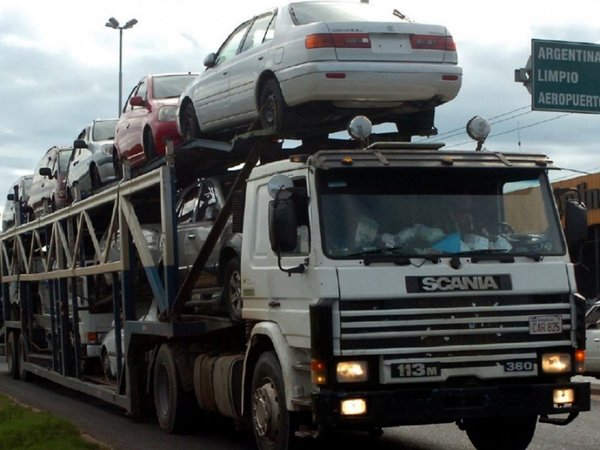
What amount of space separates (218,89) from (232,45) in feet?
1.86

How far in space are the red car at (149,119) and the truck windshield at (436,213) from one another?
19.6ft

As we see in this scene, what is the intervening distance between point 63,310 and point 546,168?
934 centimetres

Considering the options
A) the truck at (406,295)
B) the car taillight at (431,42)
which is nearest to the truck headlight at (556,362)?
the truck at (406,295)

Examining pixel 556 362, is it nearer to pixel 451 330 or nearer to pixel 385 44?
pixel 451 330

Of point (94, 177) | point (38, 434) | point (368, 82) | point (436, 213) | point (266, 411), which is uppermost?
point (368, 82)

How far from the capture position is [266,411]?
8922 millimetres

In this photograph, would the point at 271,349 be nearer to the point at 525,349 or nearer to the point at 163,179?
the point at 525,349

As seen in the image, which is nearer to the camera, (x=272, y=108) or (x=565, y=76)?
(x=272, y=108)

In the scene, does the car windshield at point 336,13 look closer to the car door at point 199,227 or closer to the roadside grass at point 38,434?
the car door at point 199,227

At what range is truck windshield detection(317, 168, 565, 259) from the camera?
27.6 feet

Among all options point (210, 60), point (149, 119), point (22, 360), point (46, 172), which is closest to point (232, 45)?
point (210, 60)

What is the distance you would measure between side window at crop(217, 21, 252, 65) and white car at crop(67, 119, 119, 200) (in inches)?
166

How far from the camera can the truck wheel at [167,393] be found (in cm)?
1167

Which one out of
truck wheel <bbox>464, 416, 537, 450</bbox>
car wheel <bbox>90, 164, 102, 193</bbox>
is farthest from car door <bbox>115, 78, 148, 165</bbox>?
truck wheel <bbox>464, 416, 537, 450</bbox>
